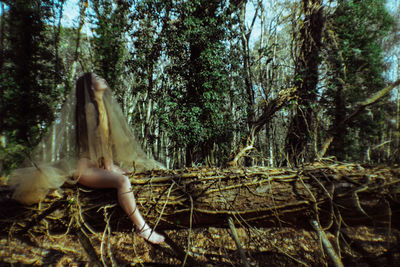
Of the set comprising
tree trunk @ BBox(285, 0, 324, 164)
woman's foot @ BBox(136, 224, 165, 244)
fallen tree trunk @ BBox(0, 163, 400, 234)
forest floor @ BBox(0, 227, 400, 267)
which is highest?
tree trunk @ BBox(285, 0, 324, 164)

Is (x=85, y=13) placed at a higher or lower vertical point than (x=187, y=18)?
higher

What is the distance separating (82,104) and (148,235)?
153 centimetres

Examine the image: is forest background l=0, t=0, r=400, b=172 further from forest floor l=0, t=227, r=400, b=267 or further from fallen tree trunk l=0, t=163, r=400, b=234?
fallen tree trunk l=0, t=163, r=400, b=234

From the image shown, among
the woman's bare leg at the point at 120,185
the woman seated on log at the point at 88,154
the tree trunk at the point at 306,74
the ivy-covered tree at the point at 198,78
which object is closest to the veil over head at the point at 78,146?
the woman seated on log at the point at 88,154

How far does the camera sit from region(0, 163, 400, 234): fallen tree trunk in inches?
63.4

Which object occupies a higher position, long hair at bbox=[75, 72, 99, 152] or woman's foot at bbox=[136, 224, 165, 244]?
long hair at bbox=[75, 72, 99, 152]

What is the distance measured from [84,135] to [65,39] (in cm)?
1410

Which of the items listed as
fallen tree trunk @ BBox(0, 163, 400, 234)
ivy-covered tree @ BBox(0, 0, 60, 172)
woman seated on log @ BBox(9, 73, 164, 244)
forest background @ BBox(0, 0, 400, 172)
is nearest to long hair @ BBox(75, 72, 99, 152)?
woman seated on log @ BBox(9, 73, 164, 244)

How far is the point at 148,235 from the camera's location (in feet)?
6.01

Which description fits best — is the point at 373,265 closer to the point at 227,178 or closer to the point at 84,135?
the point at 227,178

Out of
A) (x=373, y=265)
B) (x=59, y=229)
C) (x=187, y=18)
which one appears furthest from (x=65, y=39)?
(x=373, y=265)

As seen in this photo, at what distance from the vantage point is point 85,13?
409 inches

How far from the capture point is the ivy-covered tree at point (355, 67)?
5.05 m

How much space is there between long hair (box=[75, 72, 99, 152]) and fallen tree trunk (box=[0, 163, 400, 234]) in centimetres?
53
